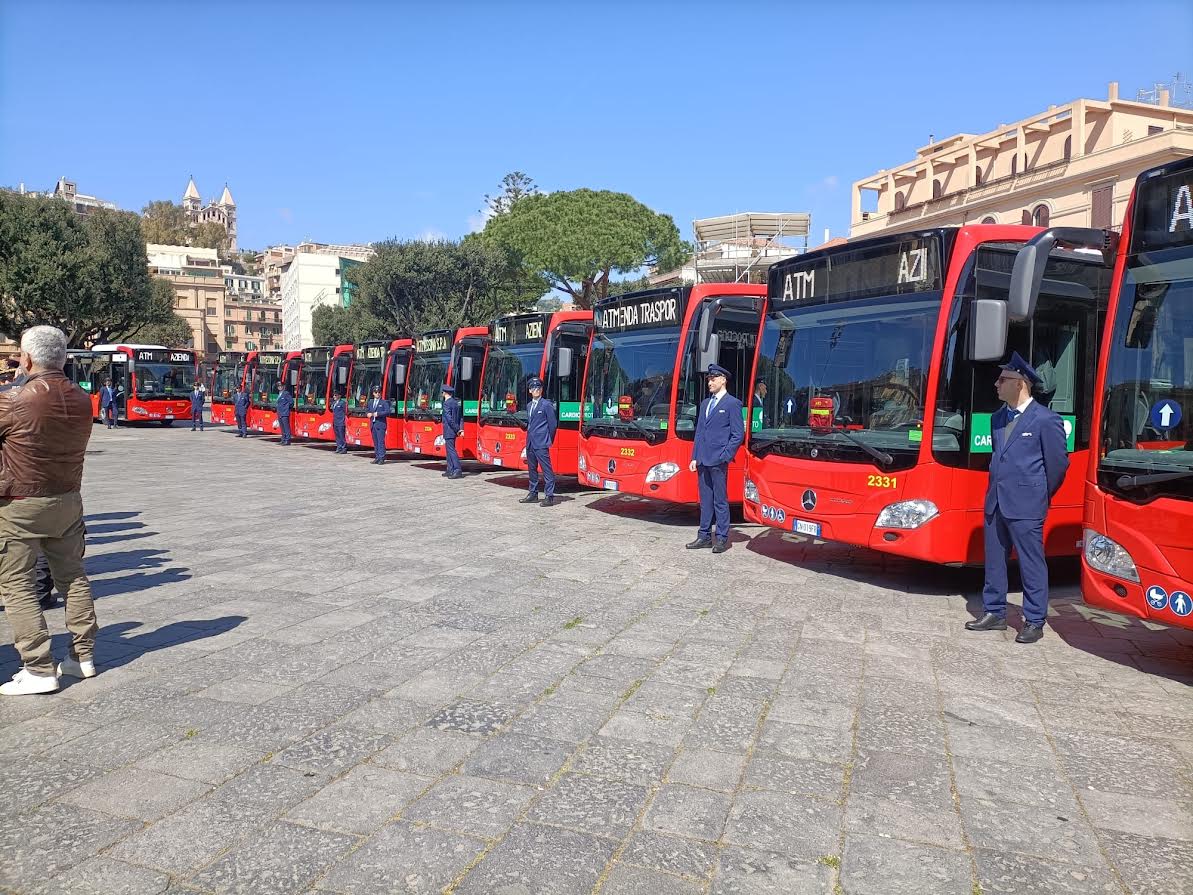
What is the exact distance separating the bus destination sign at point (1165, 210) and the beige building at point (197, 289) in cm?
11743

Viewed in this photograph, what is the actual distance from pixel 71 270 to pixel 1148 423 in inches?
1771

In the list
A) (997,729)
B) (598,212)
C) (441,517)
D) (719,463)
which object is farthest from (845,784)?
(598,212)

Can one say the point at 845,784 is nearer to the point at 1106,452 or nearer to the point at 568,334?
the point at 1106,452

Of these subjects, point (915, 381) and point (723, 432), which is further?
point (723, 432)

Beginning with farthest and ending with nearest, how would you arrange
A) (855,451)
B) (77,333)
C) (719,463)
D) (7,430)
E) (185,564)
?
(77,333) < (719,463) < (185,564) < (855,451) < (7,430)

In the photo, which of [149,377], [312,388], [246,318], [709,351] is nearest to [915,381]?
[709,351]

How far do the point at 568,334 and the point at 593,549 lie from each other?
5435mm

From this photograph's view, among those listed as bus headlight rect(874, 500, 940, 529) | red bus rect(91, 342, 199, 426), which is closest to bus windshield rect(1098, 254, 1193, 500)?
bus headlight rect(874, 500, 940, 529)

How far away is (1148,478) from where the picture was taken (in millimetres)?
4902

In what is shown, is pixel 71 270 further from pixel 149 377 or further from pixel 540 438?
pixel 540 438

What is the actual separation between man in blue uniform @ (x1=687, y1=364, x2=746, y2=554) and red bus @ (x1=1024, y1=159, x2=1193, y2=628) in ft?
12.2

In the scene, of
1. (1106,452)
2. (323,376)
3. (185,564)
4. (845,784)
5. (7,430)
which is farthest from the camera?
(323,376)

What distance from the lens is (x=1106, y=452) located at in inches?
209

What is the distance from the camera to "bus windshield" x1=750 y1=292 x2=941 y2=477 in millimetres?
6820
